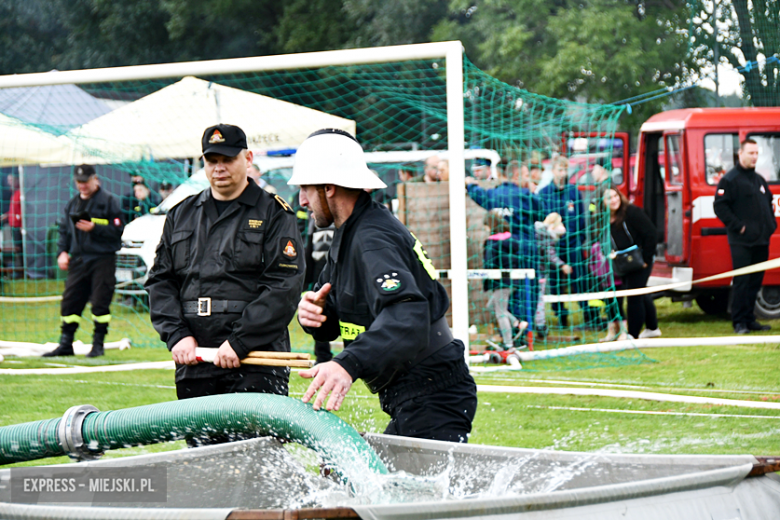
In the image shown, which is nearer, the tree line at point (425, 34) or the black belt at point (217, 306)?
the black belt at point (217, 306)

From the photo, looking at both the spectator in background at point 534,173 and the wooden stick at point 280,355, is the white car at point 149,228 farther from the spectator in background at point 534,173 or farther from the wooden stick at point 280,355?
the wooden stick at point 280,355

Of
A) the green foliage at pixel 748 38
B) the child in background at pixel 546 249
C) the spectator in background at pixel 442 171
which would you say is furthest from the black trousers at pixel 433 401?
the green foliage at pixel 748 38

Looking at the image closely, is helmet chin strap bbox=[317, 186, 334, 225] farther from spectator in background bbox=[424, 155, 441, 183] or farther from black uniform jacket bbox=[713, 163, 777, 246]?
black uniform jacket bbox=[713, 163, 777, 246]

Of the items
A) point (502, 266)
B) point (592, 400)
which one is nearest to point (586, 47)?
point (502, 266)

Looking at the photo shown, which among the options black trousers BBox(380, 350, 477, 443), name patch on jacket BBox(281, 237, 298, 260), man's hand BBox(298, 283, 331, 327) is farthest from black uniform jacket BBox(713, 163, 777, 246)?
man's hand BBox(298, 283, 331, 327)

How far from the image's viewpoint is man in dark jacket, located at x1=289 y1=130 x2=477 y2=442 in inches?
119

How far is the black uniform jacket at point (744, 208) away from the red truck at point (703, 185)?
904 mm

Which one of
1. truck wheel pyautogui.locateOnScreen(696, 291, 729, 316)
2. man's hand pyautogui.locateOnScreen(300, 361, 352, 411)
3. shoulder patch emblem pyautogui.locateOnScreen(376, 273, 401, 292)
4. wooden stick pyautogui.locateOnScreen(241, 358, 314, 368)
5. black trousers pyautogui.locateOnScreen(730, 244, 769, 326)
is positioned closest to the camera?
man's hand pyautogui.locateOnScreen(300, 361, 352, 411)

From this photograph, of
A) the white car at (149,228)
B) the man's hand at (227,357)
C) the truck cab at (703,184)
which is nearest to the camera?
the man's hand at (227,357)

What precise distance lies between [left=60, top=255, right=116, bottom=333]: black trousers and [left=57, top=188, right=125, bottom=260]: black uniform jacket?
3.6 inches

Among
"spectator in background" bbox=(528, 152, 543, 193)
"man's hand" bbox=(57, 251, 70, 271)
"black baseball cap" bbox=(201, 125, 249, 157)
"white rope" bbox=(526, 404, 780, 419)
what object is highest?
"spectator in background" bbox=(528, 152, 543, 193)

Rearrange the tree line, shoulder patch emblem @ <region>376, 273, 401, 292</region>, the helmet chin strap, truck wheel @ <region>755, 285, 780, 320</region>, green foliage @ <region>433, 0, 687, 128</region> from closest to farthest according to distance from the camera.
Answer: shoulder patch emblem @ <region>376, 273, 401, 292</region> < the helmet chin strap < truck wheel @ <region>755, 285, 780, 320</region> < green foliage @ <region>433, 0, 687, 128</region> < the tree line

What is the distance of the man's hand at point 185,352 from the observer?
400 centimetres

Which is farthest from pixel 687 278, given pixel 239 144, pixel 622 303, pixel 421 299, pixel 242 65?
pixel 421 299
